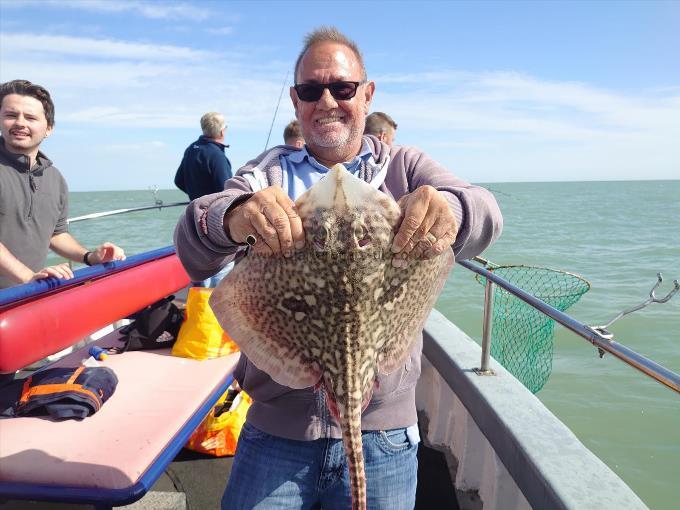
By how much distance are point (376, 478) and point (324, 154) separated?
4.34 feet

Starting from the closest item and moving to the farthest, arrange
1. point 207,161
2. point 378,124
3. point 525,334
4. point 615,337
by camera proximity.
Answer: point 525,334, point 378,124, point 207,161, point 615,337

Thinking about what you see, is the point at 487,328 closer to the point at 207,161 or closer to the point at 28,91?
the point at 28,91

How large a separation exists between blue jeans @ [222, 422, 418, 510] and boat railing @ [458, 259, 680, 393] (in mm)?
948

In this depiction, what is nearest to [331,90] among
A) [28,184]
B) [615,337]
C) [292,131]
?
[28,184]

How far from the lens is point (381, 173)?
6.48ft

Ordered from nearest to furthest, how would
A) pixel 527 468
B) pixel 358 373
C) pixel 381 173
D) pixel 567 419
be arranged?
pixel 358 373 → pixel 381 173 → pixel 527 468 → pixel 567 419

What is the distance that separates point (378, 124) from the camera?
586cm

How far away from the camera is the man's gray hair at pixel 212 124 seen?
663cm

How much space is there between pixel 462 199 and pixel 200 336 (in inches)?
127

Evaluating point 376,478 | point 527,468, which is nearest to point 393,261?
point 376,478

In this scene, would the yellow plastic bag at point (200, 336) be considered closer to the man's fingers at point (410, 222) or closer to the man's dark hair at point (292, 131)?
the man's dark hair at point (292, 131)

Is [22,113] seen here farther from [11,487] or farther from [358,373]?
[358,373]

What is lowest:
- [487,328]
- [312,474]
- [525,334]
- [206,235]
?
[525,334]

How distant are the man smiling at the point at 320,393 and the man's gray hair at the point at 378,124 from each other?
12.4ft
